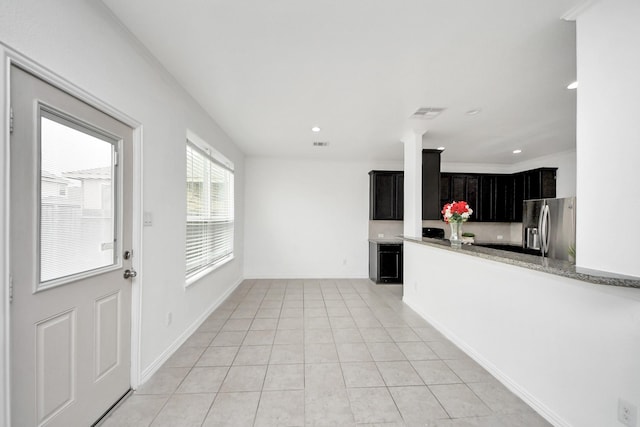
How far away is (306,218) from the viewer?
231 inches

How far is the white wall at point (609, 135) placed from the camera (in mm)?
1338

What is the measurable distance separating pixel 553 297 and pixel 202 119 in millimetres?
3787

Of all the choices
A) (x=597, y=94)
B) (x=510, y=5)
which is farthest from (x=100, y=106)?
(x=597, y=94)

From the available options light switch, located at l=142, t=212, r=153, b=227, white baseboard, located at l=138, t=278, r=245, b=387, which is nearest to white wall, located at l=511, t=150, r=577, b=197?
white baseboard, located at l=138, t=278, r=245, b=387

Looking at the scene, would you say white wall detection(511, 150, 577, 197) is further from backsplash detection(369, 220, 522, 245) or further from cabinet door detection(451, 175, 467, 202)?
cabinet door detection(451, 175, 467, 202)

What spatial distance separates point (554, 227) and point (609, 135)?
9.78 ft

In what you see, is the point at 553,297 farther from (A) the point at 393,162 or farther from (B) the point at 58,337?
(A) the point at 393,162

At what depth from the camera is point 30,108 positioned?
4.04ft

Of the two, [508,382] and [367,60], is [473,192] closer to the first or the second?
[508,382]

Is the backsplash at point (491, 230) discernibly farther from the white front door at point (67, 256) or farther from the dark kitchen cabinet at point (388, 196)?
the white front door at point (67, 256)

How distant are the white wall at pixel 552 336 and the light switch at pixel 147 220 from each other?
3.01 m

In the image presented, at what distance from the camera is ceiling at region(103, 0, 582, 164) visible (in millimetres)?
1633

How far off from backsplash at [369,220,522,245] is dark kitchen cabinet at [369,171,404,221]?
14.5 inches

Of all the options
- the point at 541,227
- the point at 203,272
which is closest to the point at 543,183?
the point at 541,227
